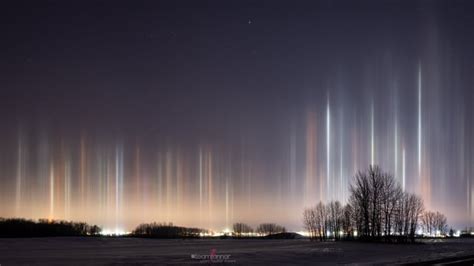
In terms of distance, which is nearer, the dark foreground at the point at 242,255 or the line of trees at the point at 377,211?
the dark foreground at the point at 242,255

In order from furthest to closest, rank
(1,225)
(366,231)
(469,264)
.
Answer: (1,225) < (366,231) < (469,264)

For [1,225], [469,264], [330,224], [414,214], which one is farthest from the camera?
[1,225]

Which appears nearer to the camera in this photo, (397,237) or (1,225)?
(397,237)

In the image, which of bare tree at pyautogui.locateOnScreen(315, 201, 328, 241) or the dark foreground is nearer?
the dark foreground

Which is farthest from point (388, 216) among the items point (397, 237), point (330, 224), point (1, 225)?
point (1, 225)

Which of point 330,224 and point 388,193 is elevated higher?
point 388,193

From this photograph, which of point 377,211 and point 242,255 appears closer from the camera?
point 242,255

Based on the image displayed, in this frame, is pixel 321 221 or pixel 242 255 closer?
pixel 242 255

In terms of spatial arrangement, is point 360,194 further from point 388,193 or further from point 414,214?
point 414,214

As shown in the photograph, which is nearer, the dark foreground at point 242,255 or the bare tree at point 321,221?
the dark foreground at point 242,255

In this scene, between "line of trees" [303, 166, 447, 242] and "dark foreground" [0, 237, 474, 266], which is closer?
"dark foreground" [0, 237, 474, 266]
